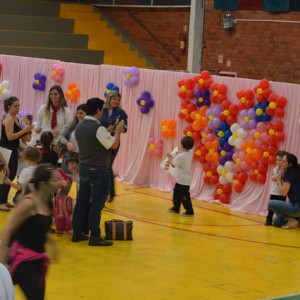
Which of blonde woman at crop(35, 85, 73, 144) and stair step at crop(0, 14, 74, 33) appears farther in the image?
stair step at crop(0, 14, 74, 33)

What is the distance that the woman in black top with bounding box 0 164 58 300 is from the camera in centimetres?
600

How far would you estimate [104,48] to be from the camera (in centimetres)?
2280

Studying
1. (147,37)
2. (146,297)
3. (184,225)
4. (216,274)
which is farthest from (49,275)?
(147,37)

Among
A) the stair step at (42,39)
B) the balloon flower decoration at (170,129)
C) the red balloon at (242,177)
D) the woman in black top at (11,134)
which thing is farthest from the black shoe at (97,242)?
the stair step at (42,39)

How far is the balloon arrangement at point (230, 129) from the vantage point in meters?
12.3

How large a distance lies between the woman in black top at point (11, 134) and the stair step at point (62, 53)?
10.1 m

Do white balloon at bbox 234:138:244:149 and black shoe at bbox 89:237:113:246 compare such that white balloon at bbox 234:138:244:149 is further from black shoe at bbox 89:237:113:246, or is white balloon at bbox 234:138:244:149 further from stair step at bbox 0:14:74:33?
stair step at bbox 0:14:74:33

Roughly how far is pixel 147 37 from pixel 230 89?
9.91 metres

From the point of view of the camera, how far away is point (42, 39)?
22203 millimetres

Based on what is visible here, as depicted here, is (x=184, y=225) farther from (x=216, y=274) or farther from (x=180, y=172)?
(x=216, y=274)

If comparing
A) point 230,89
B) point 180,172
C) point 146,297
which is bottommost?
point 146,297

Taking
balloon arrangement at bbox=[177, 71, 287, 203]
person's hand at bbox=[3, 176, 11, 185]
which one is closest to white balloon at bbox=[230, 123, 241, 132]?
balloon arrangement at bbox=[177, 71, 287, 203]

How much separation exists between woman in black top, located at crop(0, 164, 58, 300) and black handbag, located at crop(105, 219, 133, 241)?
402 centimetres

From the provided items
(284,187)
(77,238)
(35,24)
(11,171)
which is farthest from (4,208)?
(35,24)
